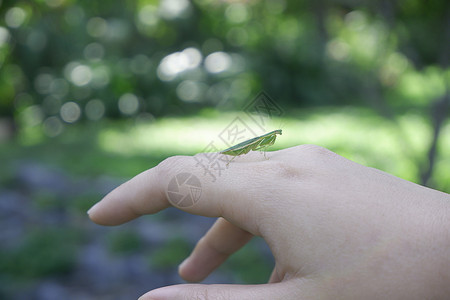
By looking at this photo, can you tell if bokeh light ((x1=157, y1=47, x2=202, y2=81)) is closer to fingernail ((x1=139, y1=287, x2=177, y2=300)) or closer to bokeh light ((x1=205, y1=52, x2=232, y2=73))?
bokeh light ((x1=205, y1=52, x2=232, y2=73))

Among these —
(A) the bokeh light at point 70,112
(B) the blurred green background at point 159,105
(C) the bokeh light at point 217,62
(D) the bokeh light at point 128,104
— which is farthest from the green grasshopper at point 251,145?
(C) the bokeh light at point 217,62

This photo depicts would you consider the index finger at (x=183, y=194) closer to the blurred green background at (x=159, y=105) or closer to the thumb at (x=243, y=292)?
the thumb at (x=243, y=292)

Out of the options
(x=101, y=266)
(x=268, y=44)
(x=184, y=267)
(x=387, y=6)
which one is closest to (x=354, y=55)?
(x=268, y=44)

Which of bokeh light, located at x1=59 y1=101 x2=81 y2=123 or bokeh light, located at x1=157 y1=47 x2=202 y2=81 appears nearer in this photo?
bokeh light, located at x1=59 y1=101 x2=81 y2=123

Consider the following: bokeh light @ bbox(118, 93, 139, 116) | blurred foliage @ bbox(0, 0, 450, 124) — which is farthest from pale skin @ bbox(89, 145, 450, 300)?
bokeh light @ bbox(118, 93, 139, 116)

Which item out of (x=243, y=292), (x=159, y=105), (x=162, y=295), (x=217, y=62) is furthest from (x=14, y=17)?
(x=243, y=292)

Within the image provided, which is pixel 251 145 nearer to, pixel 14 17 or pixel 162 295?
pixel 162 295

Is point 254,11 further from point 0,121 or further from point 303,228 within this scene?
point 303,228
